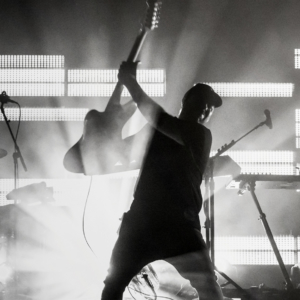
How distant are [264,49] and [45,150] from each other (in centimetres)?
353

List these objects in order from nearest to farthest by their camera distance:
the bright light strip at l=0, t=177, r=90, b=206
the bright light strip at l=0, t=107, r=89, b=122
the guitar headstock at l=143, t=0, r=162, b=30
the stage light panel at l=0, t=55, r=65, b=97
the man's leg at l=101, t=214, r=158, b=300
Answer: the man's leg at l=101, t=214, r=158, b=300, the guitar headstock at l=143, t=0, r=162, b=30, the bright light strip at l=0, t=177, r=90, b=206, the bright light strip at l=0, t=107, r=89, b=122, the stage light panel at l=0, t=55, r=65, b=97

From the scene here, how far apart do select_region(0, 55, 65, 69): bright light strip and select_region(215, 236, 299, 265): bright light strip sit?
11.5 ft

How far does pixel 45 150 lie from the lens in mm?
6461

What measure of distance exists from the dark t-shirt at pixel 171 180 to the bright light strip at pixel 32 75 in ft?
16.2

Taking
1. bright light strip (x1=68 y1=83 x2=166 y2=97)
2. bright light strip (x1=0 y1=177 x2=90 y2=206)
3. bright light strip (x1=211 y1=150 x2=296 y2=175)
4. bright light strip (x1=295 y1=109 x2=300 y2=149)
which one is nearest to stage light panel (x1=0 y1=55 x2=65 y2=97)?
bright light strip (x1=68 y1=83 x2=166 y2=97)

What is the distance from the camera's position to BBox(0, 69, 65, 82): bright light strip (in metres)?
6.63

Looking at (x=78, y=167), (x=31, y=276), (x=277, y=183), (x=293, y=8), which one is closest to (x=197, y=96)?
(x=78, y=167)

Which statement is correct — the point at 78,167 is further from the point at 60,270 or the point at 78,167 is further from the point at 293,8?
the point at 293,8

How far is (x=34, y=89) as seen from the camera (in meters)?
6.64

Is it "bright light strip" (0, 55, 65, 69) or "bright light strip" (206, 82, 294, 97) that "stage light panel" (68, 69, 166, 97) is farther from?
"bright light strip" (206, 82, 294, 97)

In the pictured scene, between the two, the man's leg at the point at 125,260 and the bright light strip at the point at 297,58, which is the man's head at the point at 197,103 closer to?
the man's leg at the point at 125,260

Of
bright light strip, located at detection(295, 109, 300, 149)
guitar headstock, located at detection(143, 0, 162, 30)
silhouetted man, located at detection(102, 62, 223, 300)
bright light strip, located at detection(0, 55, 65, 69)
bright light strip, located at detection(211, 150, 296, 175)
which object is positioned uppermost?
bright light strip, located at detection(0, 55, 65, 69)

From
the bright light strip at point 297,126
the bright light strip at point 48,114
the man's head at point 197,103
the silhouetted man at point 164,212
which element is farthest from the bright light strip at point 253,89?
the silhouetted man at point 164,212

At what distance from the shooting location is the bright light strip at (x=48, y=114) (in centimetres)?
652
